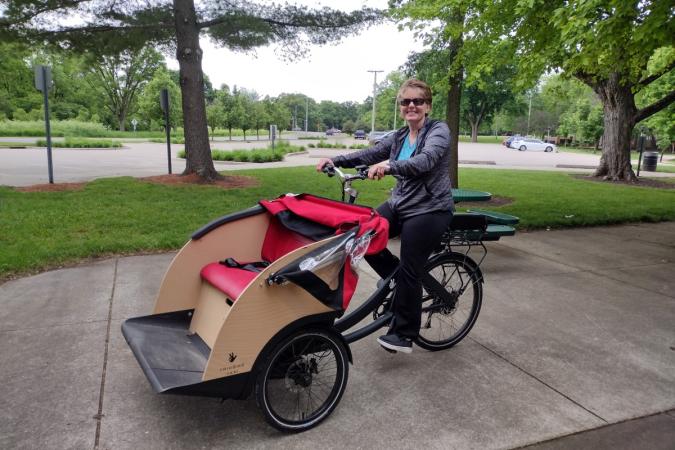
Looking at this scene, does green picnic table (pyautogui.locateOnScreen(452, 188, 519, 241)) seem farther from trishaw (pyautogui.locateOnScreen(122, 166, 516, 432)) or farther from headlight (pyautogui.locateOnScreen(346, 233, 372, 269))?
headlight (pyautogui.locateOnScreen(346, 233, 372, 269))

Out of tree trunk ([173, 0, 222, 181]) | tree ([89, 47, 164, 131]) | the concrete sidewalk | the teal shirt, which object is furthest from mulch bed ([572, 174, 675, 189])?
tree ([89, 47, 164, 131])

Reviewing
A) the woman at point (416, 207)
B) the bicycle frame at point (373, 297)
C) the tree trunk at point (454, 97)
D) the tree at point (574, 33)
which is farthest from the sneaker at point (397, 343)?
the tree trunk at point (454, 97)

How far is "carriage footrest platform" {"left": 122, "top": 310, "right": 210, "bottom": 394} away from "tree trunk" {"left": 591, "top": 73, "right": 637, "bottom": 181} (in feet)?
58.4

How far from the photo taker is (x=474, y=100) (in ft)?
189

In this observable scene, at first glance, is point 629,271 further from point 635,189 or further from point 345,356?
point 635,189

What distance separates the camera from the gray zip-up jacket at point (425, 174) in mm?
2838

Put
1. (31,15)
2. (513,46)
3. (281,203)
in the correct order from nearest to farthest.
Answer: (281,203), (513,46), (31,15)

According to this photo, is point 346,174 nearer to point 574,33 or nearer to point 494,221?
point 494,221

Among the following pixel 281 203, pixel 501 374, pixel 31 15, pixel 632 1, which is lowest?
pixel 501 374

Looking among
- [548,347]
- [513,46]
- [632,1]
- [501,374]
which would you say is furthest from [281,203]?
[513,46]

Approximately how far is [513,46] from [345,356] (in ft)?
24.4

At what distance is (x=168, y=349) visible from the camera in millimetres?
2719

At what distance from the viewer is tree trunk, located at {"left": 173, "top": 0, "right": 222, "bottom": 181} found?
11.9 meters

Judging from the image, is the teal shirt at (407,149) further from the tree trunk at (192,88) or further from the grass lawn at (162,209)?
the tree trunk at (192,88)
